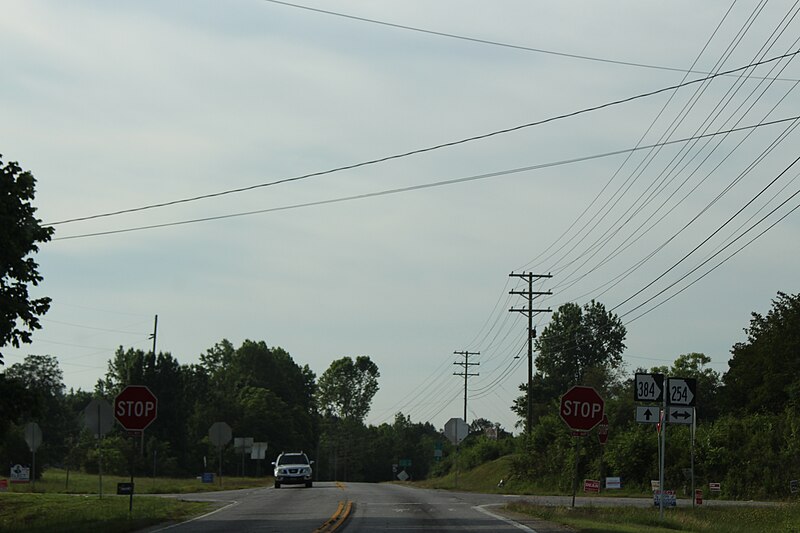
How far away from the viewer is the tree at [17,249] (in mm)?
27266

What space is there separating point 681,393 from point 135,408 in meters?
14.1

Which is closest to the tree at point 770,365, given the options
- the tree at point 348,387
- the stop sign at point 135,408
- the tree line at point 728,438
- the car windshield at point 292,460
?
the tree line at point 728,438

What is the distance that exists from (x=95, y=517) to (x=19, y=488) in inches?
956

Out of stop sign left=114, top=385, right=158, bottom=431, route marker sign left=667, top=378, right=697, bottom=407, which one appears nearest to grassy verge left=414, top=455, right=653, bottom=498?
route marker sign left=667, top=378, right=697, bottom=407

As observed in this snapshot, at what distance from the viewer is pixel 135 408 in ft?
96.7

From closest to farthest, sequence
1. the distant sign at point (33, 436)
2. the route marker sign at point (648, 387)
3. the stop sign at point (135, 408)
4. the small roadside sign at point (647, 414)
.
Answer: the route marker sign at point (648, 387), the small roadside sign at point (647, 414), the stop sign at point (135, 408), the distant sign at point (33, 436)

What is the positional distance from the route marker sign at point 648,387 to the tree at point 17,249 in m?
14.9

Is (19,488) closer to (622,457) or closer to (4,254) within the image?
(4,254)

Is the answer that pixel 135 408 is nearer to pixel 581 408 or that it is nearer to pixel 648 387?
pixel 581 408

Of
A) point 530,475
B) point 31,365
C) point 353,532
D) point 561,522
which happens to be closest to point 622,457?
point 530,475

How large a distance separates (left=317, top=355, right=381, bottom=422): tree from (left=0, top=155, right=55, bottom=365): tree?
154 metres

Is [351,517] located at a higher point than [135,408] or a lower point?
lower

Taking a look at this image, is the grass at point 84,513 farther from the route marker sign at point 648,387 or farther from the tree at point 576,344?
the tree at point 576,344

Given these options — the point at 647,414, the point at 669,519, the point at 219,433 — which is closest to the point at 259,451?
the point at 219,433
